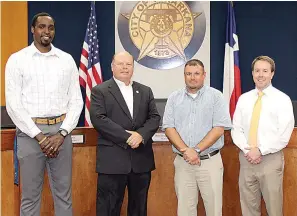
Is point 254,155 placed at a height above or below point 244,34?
below

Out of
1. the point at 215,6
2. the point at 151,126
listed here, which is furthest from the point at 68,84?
the point at 215,6

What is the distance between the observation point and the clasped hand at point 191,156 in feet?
9.77

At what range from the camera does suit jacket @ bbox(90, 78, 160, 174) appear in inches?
116

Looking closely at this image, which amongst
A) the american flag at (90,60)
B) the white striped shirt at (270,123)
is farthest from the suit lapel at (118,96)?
the american flag at (90,60)

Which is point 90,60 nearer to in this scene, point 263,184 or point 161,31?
point 161,31

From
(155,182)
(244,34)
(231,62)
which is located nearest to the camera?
(155,182)

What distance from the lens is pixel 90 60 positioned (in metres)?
5.62

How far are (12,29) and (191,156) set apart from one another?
3625 mm

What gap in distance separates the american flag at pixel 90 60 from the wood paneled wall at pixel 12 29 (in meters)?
0.83

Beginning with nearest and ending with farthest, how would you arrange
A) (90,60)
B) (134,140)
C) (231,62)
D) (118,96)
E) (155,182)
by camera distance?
(134,140) → (118,96) → (155,182) → (90,60) → (231,62)

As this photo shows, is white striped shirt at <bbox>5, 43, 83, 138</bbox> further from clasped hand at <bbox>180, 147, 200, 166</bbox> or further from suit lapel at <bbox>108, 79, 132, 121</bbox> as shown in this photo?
clasped hand at <bbox>180, 147, 200, 166</bbox>

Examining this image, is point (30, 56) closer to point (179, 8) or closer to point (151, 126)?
point (151, 126)

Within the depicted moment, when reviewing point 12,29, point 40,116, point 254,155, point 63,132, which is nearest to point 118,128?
point 63,132

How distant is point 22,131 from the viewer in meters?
2.79
